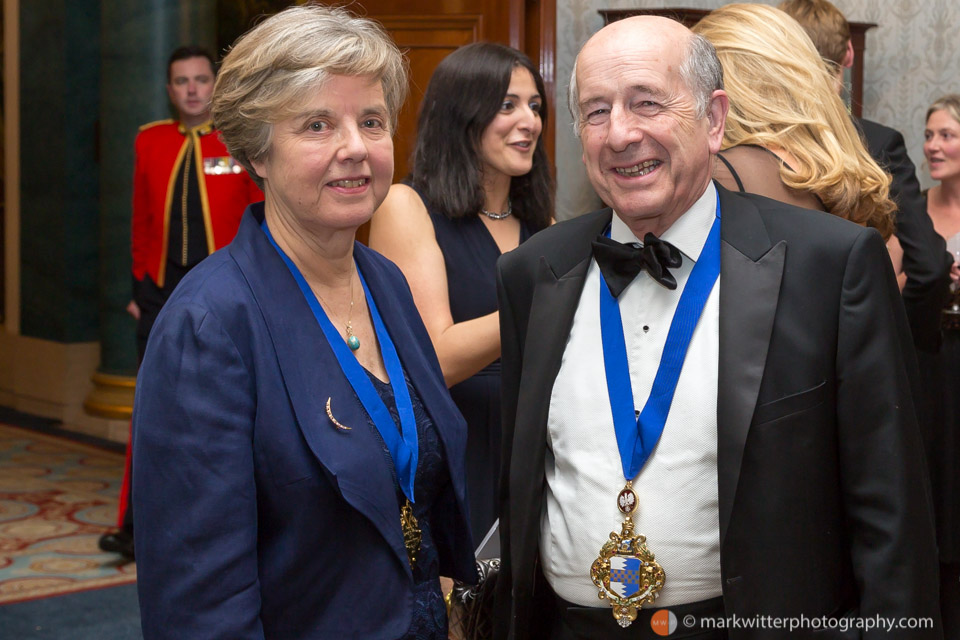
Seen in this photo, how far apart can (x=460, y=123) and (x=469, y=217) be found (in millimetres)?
259

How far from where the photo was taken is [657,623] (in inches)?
62.4

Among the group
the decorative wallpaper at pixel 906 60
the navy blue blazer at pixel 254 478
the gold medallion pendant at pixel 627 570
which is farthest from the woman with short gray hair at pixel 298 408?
the decorative wallpaper at pixel 906 60

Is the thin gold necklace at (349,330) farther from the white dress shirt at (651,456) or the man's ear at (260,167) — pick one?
the white dress shirt at (651,456)

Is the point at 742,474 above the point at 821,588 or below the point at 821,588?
above

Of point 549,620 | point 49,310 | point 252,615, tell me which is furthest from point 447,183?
point 49,310

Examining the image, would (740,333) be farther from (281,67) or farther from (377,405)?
(281,67)

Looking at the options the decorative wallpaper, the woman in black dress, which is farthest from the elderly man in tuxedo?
the decorative wallpaper

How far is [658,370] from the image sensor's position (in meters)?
1.58

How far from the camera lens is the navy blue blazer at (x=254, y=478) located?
149 centimetres

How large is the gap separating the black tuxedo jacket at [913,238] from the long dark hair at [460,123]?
1.26 metres

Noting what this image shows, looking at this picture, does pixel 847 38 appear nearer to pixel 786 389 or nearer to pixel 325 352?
pixel 786 389

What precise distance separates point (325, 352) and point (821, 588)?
84 cm

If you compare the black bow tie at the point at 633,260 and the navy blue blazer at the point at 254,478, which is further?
the black bow tie at the point at 633,260

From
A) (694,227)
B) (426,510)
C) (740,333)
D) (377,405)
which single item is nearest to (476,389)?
(426,510)
